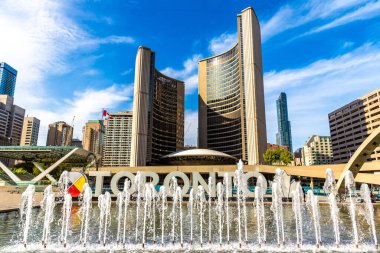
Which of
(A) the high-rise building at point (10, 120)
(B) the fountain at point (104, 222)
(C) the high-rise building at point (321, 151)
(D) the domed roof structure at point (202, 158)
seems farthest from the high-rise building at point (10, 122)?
(C) the high-rise building at point (321, 151)

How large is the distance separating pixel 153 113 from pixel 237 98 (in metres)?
40.1

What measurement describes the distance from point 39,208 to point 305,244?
30802mm

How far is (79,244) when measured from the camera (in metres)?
14.7

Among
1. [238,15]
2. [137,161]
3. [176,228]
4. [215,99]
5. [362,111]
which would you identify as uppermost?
[238,15]

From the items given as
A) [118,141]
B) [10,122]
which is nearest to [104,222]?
[118,141]

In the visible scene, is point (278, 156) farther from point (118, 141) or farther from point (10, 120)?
point (10, 120)

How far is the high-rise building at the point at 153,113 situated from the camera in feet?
344

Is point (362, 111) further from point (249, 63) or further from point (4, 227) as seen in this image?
point (4, 227)

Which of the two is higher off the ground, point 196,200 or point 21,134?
point 21,134

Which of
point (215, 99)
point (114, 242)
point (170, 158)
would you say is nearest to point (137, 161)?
point (170, 158)

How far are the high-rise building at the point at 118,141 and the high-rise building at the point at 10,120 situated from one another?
63.1 meters

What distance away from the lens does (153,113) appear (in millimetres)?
118562

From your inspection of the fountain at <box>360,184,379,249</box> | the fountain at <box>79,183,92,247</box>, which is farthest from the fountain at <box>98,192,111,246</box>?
the fountain at <box>360,184,379,249</box>

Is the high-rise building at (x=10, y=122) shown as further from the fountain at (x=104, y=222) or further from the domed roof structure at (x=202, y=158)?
the fountain at (x=104, y=222)
